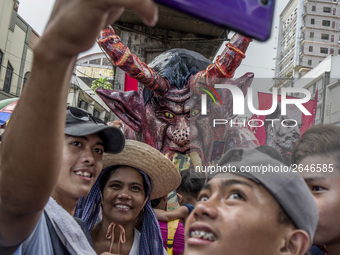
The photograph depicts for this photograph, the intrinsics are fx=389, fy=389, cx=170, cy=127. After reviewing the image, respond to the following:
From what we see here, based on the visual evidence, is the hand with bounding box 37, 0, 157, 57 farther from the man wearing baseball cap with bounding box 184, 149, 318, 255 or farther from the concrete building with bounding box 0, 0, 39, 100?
the concrete building with bounding box 0, 0, 39, 100

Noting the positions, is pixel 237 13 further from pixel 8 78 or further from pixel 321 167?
pixel 8 78

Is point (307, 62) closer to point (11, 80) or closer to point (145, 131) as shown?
point (11, 80)

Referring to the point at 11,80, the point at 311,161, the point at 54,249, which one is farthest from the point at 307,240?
the point at 11,80

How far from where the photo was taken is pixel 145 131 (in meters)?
3.88

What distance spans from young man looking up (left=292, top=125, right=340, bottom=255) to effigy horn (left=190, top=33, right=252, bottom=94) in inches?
57.8

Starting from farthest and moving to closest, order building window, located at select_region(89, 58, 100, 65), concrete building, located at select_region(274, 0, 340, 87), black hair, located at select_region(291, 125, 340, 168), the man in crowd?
concrete building, located at select_region(274, 0, 340, 87)
building window, located at select_region(89, 58, 100, 65)
the man in crowd
black hair, located at select_region(291, 125, 340, 168)

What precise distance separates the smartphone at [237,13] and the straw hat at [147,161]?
1934 millimetres

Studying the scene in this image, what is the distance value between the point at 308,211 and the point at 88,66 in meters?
34.6

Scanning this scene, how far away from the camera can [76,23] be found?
73 centimetres

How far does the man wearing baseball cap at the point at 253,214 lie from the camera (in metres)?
1.27

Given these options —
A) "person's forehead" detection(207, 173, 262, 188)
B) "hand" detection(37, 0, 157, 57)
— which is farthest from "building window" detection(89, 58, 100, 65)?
"hand" detection(37, 0, 157, 57)

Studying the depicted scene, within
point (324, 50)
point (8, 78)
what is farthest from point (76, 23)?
point (324, 50)

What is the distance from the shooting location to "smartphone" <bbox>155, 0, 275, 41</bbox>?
0.63m

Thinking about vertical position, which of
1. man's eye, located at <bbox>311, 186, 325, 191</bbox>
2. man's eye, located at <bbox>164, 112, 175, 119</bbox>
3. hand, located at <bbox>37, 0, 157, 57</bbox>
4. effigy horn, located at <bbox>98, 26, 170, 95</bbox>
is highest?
effigy horn, located at <bbox>98, 26, 170, 95</bbox>
